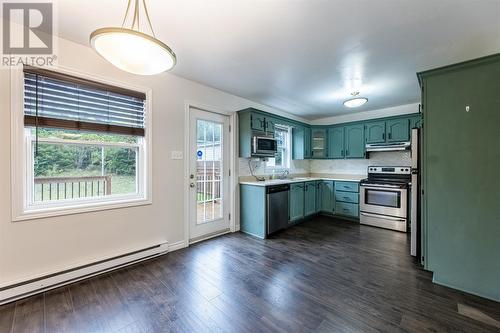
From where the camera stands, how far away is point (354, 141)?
16.3 feet

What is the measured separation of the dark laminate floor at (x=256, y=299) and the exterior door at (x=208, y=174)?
0.65 metres

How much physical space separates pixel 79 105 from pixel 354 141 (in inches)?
198

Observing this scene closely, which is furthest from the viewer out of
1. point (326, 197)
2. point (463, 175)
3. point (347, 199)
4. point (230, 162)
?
point (326, 197)

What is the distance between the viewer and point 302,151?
5305 millimetres

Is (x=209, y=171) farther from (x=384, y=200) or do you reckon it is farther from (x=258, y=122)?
(x=384, y=200)

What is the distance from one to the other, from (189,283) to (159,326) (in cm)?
60

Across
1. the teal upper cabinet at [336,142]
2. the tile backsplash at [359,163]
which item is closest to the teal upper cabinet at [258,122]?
the teal upper cabinet at [336,142]

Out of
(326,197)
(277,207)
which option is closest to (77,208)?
(277,207)

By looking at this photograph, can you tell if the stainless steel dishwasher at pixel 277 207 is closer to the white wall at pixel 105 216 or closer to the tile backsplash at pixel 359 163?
the white wall at pixel 105 216

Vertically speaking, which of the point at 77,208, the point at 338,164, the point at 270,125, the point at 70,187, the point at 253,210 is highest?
the point at 270,125

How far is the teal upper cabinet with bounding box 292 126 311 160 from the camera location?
5.30 meters

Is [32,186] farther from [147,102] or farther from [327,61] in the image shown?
[327,61]

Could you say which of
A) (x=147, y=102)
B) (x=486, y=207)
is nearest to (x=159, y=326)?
(x=147, y=102)

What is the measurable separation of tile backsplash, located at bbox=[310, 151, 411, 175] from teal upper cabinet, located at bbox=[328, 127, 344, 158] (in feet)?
1.10
